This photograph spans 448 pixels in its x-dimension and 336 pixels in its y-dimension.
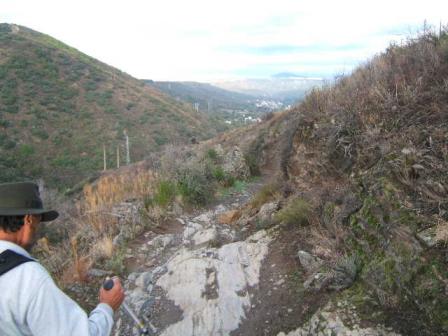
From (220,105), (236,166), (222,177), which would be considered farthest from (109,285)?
(220,105)

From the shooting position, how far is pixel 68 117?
4184 cm

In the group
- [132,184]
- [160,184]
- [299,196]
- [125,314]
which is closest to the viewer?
[125,314]

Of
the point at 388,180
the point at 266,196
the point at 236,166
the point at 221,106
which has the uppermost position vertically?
the point at 388,180

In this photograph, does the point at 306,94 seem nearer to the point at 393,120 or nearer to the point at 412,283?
the point at 393,120

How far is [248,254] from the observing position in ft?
17.1

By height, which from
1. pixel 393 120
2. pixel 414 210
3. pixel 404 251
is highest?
pixel 393 120

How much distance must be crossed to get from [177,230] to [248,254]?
2198mm

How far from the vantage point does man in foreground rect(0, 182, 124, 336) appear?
1.91 meters

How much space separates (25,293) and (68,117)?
4286cm

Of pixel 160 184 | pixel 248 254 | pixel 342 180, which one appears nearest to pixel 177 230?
pixel 160 184

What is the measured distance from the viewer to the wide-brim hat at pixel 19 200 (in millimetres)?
2164

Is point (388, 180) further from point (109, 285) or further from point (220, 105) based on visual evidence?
point (220, 105)

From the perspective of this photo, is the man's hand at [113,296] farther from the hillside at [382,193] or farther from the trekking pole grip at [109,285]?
the hillside at [382,193]

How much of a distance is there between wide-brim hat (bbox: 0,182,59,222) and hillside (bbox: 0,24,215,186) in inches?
1155
